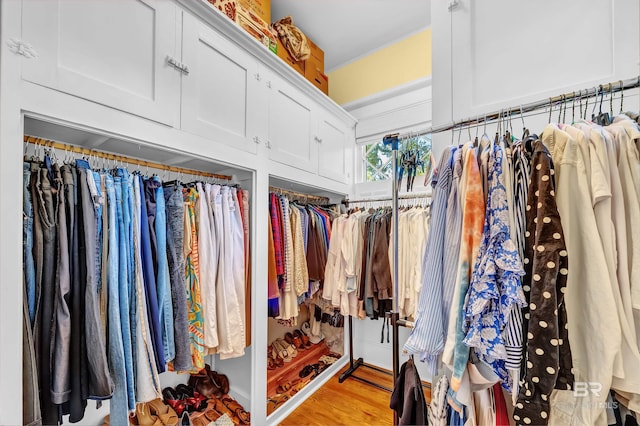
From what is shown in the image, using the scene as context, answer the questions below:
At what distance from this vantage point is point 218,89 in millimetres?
1492

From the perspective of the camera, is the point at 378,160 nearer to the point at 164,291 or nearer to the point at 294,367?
the point at 294,367

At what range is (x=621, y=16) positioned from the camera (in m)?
0.88

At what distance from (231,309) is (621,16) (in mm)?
2013

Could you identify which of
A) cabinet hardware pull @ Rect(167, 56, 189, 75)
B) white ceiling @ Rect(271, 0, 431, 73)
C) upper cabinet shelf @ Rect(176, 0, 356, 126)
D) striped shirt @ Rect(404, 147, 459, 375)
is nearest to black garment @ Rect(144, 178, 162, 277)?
cabinet hardware pull @ Rect(167, 56, 189, 75)

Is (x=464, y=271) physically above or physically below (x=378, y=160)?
below

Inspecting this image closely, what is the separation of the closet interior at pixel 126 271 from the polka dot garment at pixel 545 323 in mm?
1312

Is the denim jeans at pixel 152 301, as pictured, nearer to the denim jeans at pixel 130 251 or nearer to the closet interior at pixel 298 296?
the denim jeans at pixel 130 251

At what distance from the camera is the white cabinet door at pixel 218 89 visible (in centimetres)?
136

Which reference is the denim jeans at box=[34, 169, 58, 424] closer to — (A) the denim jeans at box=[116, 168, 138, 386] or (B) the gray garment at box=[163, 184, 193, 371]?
(A) the denim jeans at box=[116, 168, 138, 386]

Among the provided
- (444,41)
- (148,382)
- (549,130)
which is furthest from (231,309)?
(444,41)

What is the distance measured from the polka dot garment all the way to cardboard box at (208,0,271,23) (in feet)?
5.83

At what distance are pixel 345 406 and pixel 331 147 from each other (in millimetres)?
2111

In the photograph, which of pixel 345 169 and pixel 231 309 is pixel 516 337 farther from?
pixel 345 169

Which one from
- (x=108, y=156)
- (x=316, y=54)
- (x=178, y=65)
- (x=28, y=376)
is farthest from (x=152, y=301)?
(x=316, y=54)
